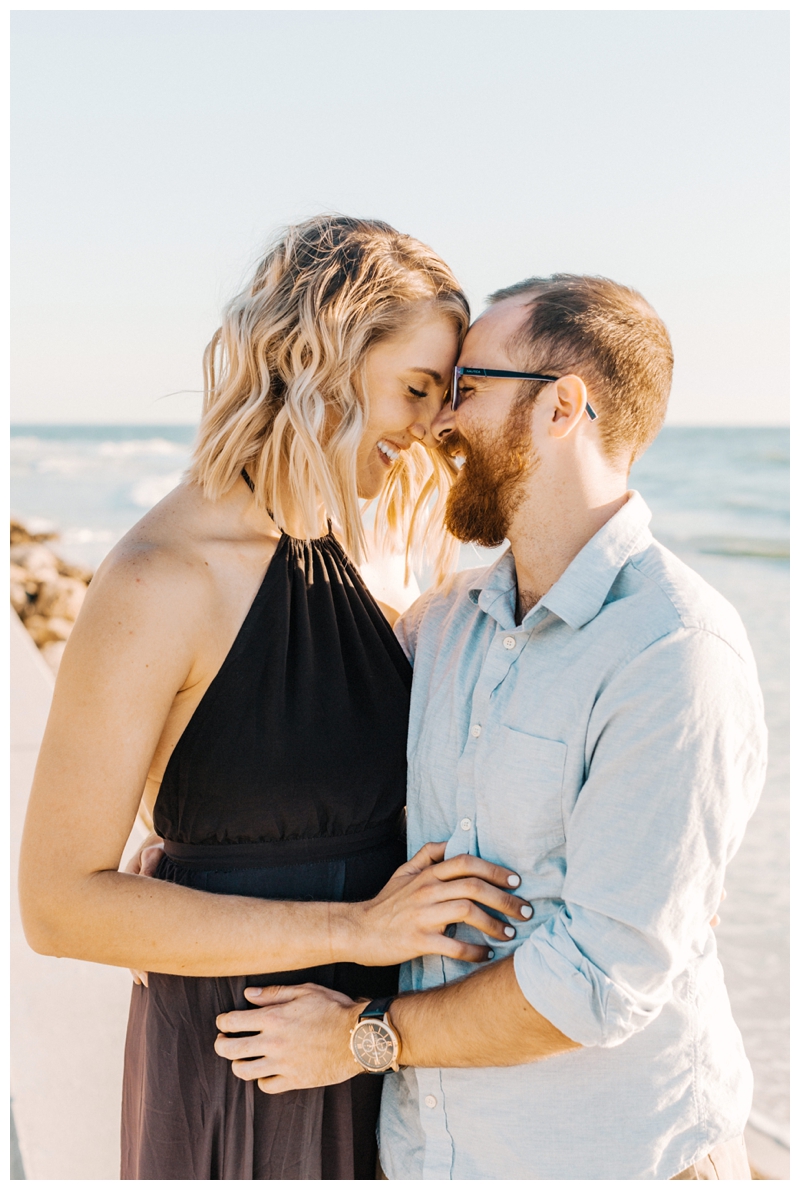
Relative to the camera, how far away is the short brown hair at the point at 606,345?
1.96m

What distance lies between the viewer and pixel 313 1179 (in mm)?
1927

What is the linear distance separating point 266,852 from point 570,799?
675mm

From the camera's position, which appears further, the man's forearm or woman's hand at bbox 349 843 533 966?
woman's hand at bbox 349 843 533 966

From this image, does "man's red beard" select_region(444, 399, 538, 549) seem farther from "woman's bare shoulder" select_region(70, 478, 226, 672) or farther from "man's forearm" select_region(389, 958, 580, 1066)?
"man's forearm" select_region(389, 958, 580, 1066)

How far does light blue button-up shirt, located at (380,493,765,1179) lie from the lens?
156 centimetres

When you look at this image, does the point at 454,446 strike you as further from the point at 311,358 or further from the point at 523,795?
the point at 523,795

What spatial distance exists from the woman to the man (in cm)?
11

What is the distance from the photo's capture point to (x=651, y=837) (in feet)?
5.10

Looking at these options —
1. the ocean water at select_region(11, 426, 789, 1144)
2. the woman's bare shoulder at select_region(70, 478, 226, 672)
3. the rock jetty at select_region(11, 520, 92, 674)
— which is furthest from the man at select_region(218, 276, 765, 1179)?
the rock jetty at select_region(11, 520, 92, 674)

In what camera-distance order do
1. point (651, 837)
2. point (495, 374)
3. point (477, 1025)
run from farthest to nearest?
1. point (495, 374)
2. point (477, 1025)
3. point (651, 837)

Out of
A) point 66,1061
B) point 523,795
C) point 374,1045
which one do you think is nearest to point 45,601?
point 66,1061

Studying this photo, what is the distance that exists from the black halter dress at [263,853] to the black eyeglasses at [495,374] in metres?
0.61
